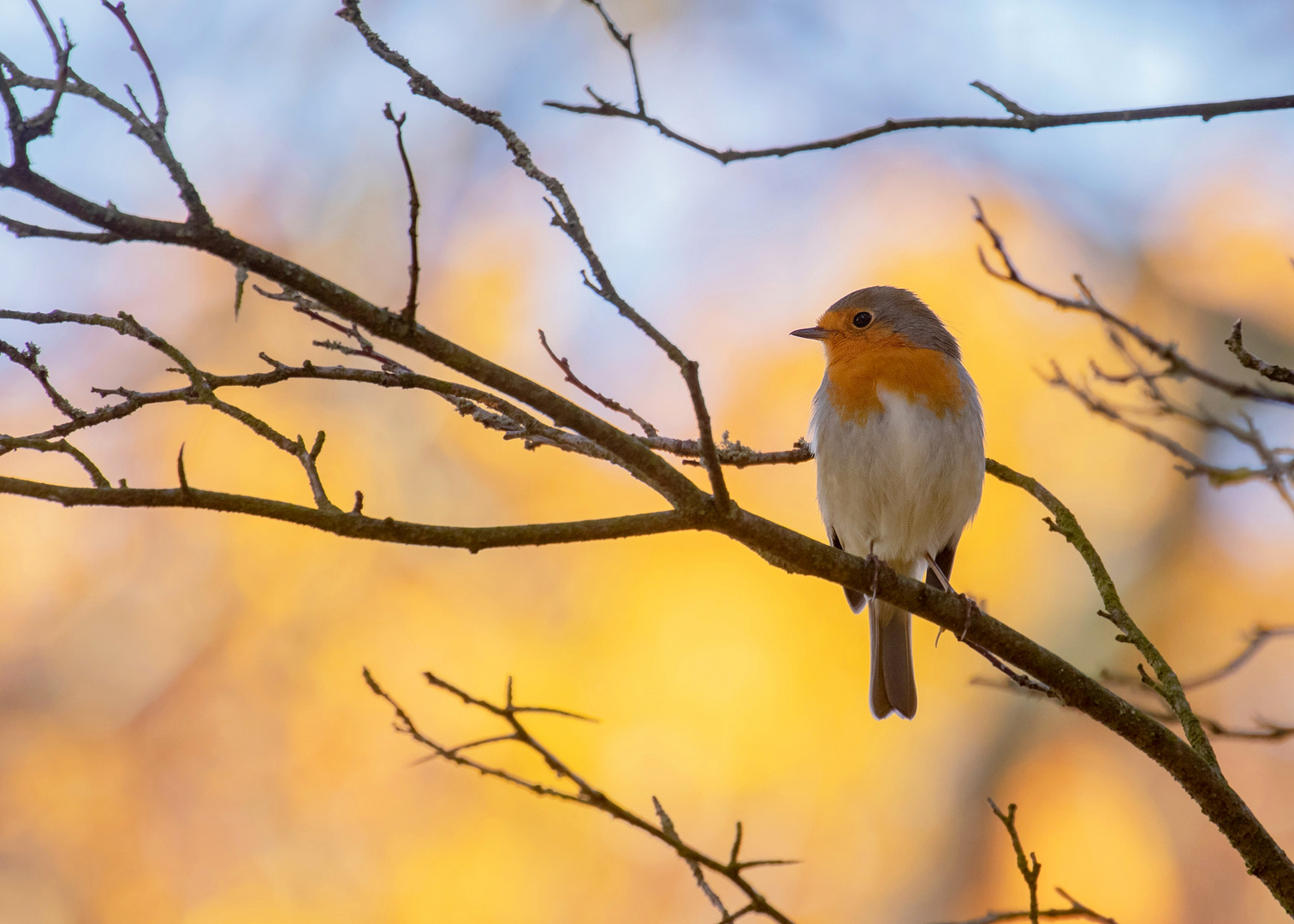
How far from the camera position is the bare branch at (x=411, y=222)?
222 cm

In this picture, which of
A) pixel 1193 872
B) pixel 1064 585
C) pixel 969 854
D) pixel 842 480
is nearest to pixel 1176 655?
pixel 1064 585

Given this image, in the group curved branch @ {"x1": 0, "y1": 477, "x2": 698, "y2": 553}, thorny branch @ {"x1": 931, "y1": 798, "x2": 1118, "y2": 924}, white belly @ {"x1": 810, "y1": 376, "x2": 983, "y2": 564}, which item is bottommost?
thorny branch @ {"x1": 931, "y1": 798, "x2": 1118, "y2": 924}

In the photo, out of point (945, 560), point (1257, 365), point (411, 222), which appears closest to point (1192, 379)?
point (1257, 365)

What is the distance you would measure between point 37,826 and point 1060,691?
706 cm

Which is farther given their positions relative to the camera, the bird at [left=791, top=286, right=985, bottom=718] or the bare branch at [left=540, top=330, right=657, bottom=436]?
the bird at [left=791, top=286, right=985, bottom=718]

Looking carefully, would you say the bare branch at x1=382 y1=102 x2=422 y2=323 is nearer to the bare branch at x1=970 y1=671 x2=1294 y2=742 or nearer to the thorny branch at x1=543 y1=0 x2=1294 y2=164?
the thorny branch at x1=543 y1=0 x2=1294 y2=164

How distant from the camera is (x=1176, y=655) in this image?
841 centimetres

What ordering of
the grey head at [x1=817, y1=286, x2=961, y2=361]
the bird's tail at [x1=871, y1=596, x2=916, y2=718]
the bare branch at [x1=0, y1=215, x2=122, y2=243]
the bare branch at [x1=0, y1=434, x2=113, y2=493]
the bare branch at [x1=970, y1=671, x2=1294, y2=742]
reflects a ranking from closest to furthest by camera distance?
the bare branch at [x1=0, y1=215, x2=122, y2=243]
the bare branch at [x1=0, y1=434, x2=113, y2=493]
the bare branch at [x1=970, y1=671, x2=1294, y2=742]
the grey head at [x1=817, y1=286, x2=961, y2=361]
the bird's tail at [x1=871, y1=596, x2=916, y2=718]

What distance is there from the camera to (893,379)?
4.91 m

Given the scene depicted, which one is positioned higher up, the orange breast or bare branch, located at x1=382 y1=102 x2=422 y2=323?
the orange breast

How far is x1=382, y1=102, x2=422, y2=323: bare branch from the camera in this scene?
2.22 m

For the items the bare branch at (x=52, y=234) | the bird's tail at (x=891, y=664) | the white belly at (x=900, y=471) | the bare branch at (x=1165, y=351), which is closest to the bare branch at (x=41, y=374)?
the bare branch at (x=52, y=234)

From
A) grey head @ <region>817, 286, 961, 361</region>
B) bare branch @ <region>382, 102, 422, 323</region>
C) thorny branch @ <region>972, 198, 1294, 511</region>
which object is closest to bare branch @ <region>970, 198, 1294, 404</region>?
thorny branch @ <region>972, 198, 1294, 511</region>

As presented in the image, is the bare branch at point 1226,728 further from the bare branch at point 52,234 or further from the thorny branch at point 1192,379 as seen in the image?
the bare branch at point 52,234
